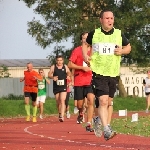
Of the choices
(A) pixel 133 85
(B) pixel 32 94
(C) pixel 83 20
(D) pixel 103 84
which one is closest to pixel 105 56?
(D) pixel 103 84

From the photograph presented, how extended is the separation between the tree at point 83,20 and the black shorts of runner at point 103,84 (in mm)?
49669

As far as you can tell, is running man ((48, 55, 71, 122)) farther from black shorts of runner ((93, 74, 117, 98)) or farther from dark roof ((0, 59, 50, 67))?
dark roof ((0, 59, 50, 67))

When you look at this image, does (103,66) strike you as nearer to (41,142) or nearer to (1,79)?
(41,142)

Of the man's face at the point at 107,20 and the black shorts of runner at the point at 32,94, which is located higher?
the man's face at the point at 107,20

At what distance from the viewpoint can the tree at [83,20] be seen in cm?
6538

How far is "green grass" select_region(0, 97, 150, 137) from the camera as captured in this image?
68.2 feet

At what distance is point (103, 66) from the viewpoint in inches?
552

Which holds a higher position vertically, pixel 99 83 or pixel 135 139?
pixel 99 83

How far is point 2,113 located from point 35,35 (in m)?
27.8

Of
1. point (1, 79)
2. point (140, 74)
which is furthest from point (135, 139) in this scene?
point (140, 74)

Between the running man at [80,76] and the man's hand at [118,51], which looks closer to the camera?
the man's hand at [118,51]

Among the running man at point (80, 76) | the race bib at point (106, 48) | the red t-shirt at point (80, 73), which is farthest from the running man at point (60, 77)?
the race bib at point (106, 48)

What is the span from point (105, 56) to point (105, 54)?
35mm

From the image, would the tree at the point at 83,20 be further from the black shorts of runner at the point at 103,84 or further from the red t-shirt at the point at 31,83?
the black shorts of runner at the point at 103,84
